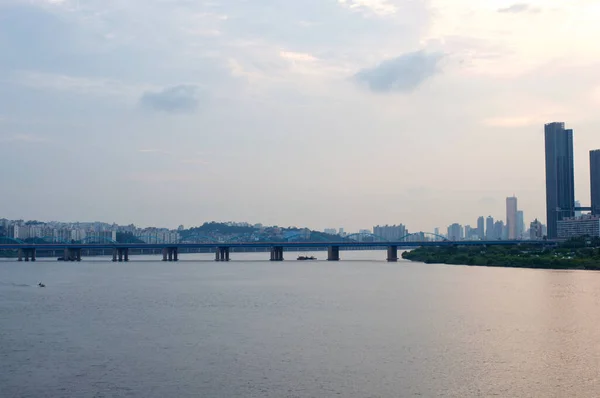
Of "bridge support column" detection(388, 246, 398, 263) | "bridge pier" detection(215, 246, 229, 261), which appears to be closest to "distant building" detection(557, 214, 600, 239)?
"bridge support column" detection(388, 246, 398, 263)

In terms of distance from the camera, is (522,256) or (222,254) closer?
(522,256)

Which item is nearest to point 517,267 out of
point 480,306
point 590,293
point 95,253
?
point 590,293

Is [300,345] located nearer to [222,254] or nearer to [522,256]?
[522,256]

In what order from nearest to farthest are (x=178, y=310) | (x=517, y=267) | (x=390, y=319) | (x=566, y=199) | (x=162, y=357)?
(x=162, y=357)
(x=390, y=319)
(x=178, y=310)
(x=517, y=267)
(x=566, y=199)

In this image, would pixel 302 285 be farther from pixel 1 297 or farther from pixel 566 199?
pixel 566 199

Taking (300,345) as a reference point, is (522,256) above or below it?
above

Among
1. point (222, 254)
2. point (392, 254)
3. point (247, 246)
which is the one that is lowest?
point (222, 254)

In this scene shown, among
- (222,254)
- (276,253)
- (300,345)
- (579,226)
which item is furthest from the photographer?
(579,226)

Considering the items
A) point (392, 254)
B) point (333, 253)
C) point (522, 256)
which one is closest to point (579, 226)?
point (392, 254)
